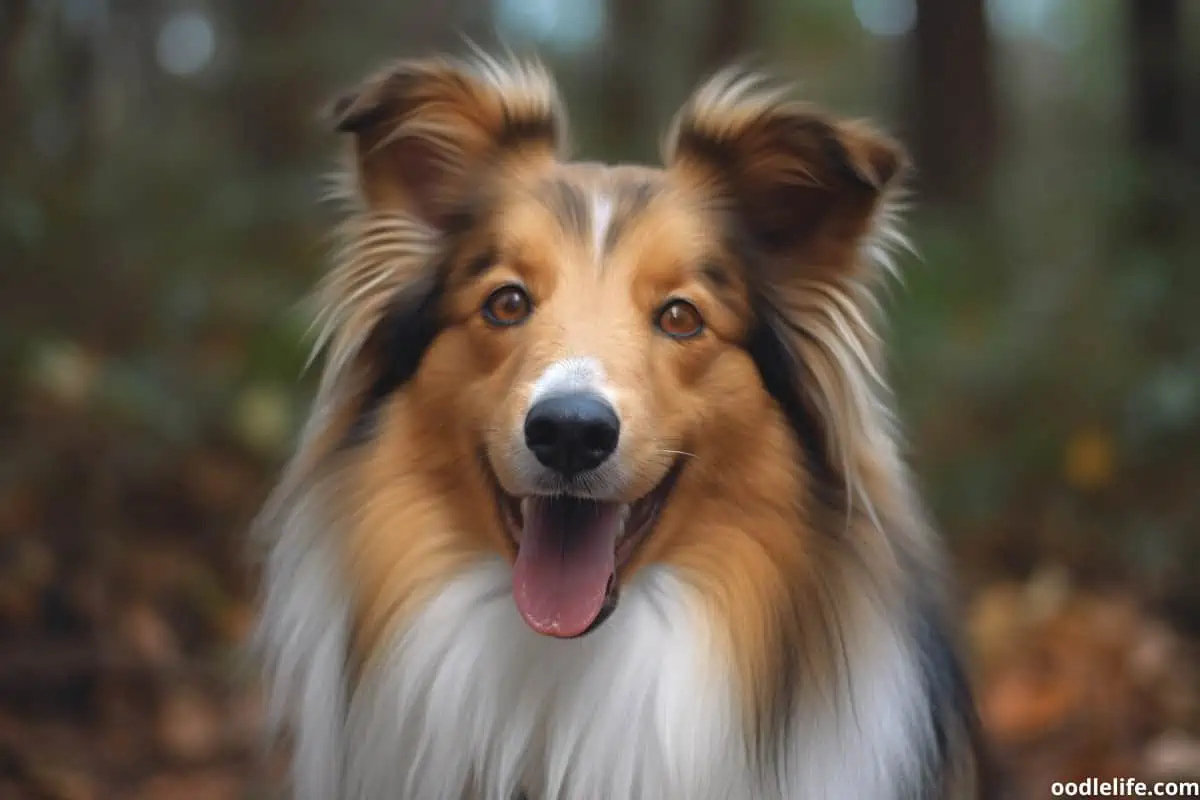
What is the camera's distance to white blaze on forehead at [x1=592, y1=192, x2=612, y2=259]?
2709mm

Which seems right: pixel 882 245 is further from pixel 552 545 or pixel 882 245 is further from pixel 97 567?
pixel 97 567

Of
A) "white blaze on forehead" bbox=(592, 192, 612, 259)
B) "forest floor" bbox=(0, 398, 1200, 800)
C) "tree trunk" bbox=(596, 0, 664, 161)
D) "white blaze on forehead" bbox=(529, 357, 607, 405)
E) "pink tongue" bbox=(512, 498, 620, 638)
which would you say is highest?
"tree trunk" bbox=(596, 0, 664, 161)

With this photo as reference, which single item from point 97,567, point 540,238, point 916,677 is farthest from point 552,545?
point 97,567

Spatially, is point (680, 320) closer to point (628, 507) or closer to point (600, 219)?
point (600, 219)

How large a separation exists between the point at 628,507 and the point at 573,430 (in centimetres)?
31

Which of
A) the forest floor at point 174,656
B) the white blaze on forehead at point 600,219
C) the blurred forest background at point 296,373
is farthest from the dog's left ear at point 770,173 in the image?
the blurred forest background at point 296,373

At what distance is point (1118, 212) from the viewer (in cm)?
608

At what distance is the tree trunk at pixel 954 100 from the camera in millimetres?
7094

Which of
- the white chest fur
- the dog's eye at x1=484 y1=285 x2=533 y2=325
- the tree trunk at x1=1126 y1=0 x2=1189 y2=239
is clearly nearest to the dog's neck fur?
the white chest fur

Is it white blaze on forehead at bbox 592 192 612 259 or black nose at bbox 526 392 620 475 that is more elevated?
white blaze on forehead at bbox 592 192 612 259

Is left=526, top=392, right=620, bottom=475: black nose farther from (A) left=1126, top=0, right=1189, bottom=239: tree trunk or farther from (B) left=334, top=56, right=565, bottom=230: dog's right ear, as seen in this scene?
(A) left=1126, top=0, right=1189, bottom=239: tree trunk

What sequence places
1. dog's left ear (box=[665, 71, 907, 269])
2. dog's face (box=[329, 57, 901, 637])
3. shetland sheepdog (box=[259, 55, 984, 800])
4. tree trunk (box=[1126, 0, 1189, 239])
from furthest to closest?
tree trunk (box=[1126, 0, 1189, 239]), dog's left ear (box=[665, 71, 907, 269]), shetland sheepdog (box=[259, 55, 984, 800]), dog's face (box=[329, 57, 901, 637])

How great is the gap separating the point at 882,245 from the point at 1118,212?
3.70 meters

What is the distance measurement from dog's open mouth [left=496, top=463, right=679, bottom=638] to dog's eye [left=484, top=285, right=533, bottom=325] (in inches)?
14.0
